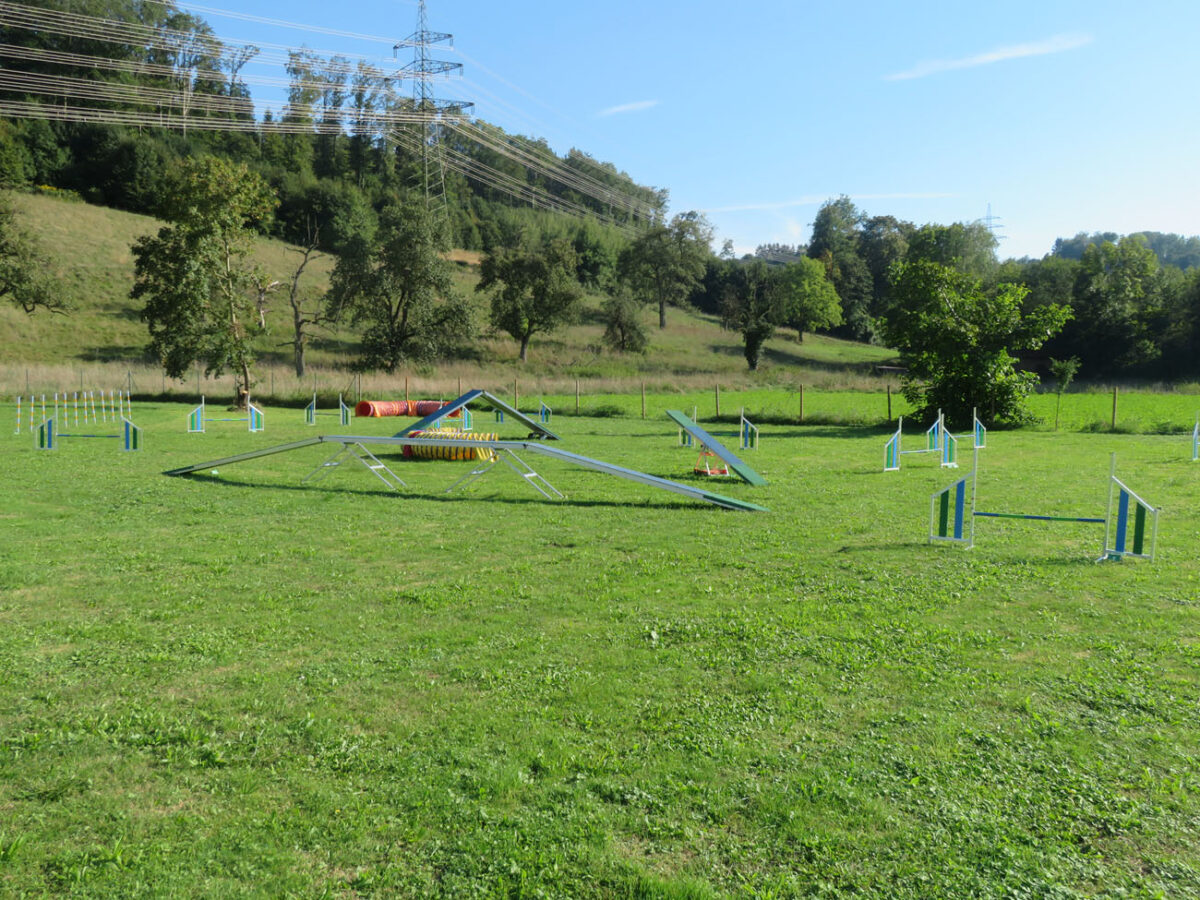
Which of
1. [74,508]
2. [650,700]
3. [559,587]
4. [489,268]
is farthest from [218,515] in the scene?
[489,268]

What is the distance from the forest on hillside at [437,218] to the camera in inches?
2228

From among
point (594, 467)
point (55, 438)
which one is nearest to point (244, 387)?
point (55, 438)

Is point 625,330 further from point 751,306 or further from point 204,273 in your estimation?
point 204,273

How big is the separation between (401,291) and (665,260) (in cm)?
3515

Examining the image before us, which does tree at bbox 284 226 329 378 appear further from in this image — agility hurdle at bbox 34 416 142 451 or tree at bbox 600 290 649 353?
agility hurdle at bbox 34 416 142 451

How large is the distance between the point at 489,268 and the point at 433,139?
66.0ft

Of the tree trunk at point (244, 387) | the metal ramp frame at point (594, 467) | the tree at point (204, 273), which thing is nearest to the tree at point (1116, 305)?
the tree at point (204, 273)

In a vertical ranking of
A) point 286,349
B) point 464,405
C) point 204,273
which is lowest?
point 464,405

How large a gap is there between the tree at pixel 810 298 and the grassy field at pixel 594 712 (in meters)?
73.7

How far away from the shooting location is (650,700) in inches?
203

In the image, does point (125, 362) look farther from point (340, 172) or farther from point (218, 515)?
point (340, 172)

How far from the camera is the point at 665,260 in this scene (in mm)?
79812

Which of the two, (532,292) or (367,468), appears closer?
(367,468)

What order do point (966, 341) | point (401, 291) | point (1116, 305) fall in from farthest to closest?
point (1116, 305), point (401, 291), point (966, 341)
